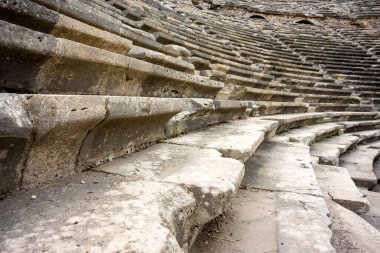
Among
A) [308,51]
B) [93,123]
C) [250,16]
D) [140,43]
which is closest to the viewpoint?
[93,123]

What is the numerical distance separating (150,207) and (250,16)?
13686mm

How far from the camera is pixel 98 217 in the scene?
953 mm

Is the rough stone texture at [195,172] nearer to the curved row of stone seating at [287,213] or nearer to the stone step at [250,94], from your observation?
the curved row of stone seating at [287,213]

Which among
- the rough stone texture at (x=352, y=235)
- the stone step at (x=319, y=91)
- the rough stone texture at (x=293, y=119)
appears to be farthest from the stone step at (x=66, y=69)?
the stone step at (x=319, y=91)

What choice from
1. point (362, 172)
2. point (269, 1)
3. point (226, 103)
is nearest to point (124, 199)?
point (226, 103)

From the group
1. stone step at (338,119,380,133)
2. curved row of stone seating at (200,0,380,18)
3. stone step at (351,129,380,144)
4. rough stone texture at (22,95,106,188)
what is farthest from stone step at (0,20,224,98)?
curved row of stone seating at (200,0,380,18)

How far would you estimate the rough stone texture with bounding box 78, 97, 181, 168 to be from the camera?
1366 millimetres

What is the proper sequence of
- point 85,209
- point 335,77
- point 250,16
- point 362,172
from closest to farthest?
point 85,209 < point 362,172 < point 335,77 < point 250,16

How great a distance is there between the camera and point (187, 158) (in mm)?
1767

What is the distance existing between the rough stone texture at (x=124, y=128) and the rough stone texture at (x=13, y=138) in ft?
1.13

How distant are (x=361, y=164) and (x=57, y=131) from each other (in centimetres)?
399

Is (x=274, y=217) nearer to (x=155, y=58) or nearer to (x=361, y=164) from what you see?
(x=155, y=58)

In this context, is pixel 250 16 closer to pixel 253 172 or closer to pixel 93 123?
pixel 253 172

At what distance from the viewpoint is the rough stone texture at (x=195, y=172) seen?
1.26 metres
